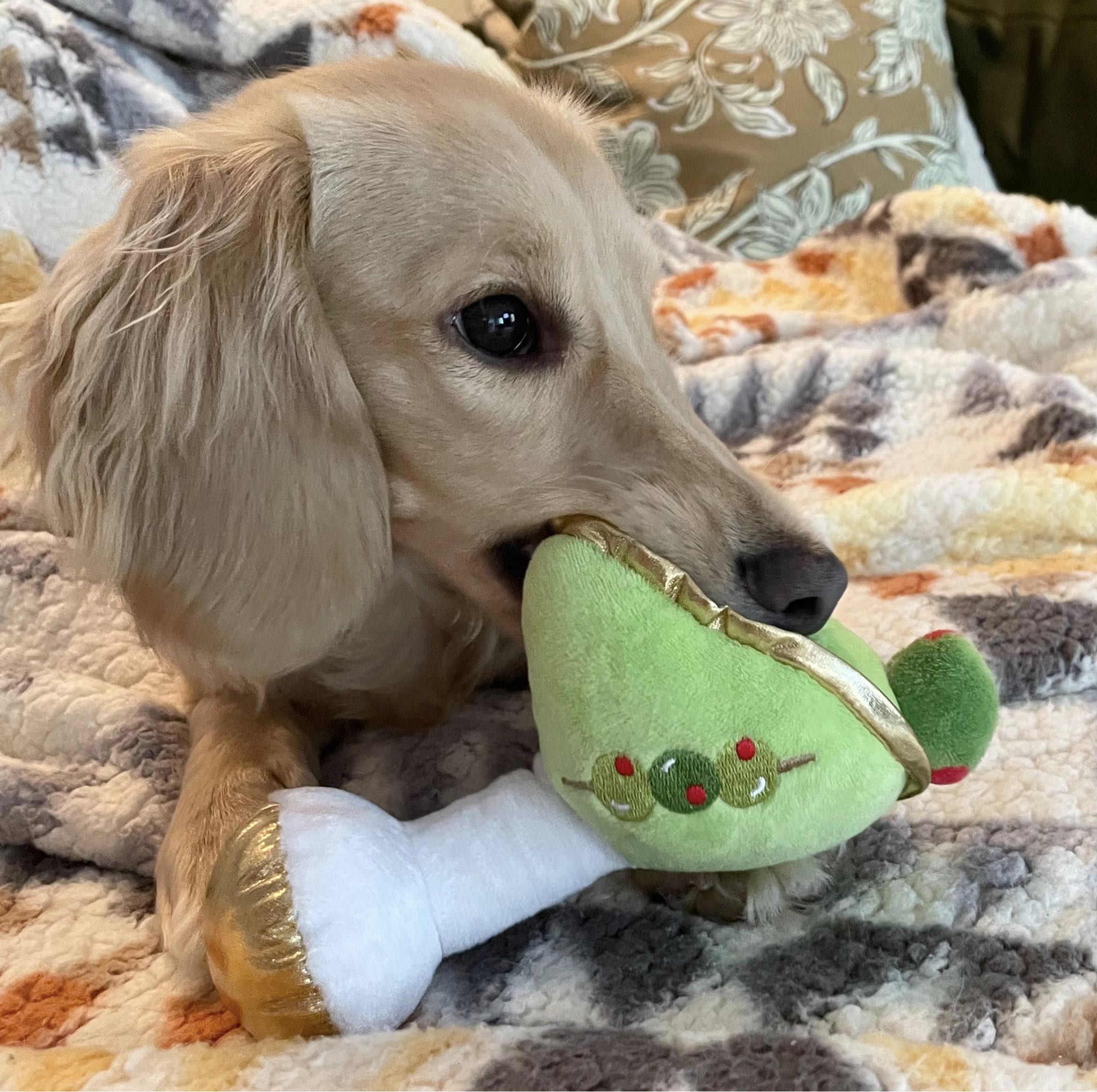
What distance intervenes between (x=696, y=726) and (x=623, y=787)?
6 centimetres

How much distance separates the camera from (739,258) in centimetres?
240

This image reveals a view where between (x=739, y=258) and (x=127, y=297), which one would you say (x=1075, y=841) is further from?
(x=739, y=258)

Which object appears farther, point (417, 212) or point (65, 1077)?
point (417, 212)

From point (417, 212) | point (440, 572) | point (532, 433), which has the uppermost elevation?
point (417, 212)

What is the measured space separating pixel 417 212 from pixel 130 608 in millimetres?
404

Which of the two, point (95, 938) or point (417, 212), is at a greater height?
point (417, 212)

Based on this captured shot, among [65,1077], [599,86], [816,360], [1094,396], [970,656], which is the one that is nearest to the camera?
[65,1077]

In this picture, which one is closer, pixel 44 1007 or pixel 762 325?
pixel 44 1007

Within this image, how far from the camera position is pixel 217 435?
0.80m

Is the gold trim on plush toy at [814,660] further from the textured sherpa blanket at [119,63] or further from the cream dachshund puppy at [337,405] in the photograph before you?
the textured sherpa blanket at [119,63]

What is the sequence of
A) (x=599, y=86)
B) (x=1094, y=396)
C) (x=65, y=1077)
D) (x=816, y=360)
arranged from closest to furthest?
(x=65, y=1077) → (x=1094, y=396) → (x=816, y=360) → (x=599, y=86)

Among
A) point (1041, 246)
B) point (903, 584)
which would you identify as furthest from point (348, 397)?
point (1041, 246)

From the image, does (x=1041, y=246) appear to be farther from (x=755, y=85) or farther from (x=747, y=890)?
(x=747, y=890)

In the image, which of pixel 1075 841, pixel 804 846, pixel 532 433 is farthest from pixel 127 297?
pixel 1075 841
